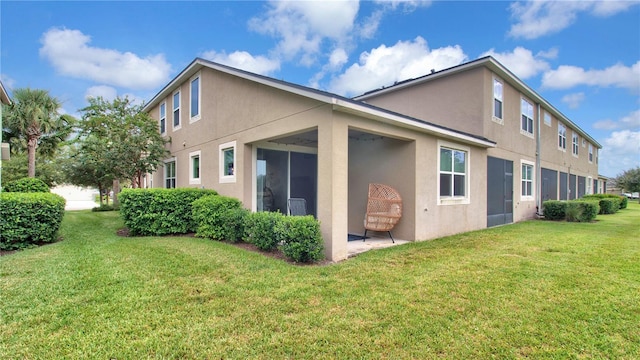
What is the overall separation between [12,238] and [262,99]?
6420mm

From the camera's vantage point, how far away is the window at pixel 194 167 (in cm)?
1154

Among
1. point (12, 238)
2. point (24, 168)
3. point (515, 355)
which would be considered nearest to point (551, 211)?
point (515, 355)

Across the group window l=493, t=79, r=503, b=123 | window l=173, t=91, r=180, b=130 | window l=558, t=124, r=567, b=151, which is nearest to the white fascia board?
window l=493, t=79, r=503, b=123

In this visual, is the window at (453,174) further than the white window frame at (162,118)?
No

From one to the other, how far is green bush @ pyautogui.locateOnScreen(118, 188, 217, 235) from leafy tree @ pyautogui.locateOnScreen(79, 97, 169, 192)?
12.7ft

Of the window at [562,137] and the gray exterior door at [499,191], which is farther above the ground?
the window at [562,137]

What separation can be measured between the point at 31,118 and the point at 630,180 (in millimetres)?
52316

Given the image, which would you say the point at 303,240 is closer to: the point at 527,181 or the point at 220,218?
the point at 220,218

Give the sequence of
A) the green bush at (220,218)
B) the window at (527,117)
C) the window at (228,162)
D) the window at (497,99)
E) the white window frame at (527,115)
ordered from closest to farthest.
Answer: the green bush at (220,218), the window at (228,162), the window at (497,99), the white window frame at (527,115), the window at (527,117)

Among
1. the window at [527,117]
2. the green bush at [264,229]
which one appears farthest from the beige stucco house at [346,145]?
the green bush at [264,229]

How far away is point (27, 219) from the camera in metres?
6.87

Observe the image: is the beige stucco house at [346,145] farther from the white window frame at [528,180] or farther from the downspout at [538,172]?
the downspout at [538,172]

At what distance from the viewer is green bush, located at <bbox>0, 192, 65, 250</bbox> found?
6574mm

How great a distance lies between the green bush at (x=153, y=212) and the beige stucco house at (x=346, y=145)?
62.1 inches
